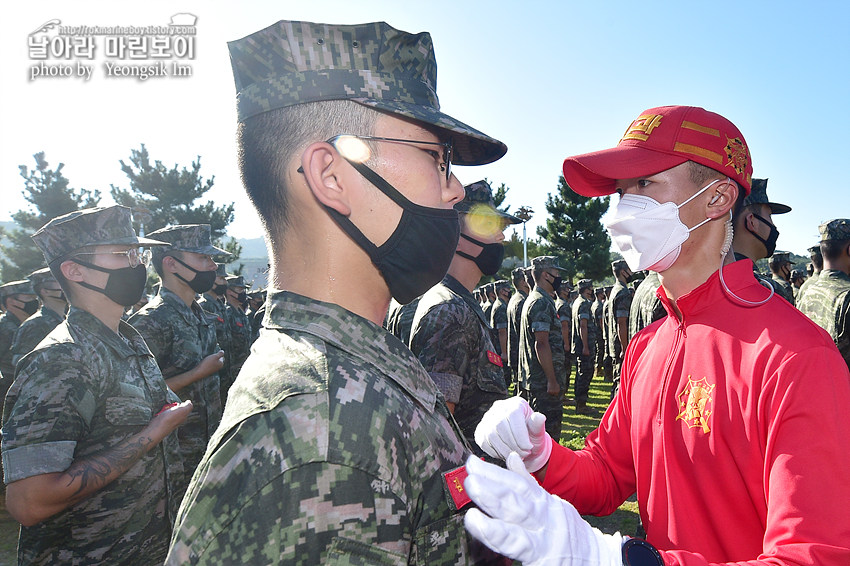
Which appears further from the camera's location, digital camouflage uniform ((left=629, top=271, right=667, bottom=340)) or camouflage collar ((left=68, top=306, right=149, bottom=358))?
digital camouflage uniform ((left=629, top=271, right=667, bottom=340))

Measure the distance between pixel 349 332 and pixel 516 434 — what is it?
94 centimetres

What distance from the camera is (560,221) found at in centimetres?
3962

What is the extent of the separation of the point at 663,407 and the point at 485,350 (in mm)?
1886

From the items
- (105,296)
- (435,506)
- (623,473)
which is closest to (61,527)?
(105,296)

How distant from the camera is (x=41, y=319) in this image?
670cm

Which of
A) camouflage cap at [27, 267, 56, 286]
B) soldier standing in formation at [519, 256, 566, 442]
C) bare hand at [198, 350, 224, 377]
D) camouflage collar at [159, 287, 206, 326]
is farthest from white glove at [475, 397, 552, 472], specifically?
camouflage cap at [27, 267, 56, 286]

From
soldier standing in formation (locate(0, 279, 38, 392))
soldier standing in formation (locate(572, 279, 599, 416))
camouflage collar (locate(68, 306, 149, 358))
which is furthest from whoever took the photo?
soldier standing in formation (locate(572, 279, 599, 416))

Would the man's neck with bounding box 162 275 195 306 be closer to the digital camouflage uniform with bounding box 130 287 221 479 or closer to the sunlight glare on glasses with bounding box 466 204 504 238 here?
the digital camouflage uniform with bounding box 130 287 221 479

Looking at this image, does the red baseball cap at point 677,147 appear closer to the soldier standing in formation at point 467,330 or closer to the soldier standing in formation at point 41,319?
the soldier standing in formation at point 467,330

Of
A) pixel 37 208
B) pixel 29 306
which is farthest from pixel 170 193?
pixel 29 306

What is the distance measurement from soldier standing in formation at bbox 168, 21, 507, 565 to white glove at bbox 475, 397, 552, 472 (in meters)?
0.51

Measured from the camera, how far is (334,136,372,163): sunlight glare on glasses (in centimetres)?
127

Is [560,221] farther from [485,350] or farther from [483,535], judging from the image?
[483,535]

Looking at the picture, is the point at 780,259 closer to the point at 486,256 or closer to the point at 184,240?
the point at 486,256
